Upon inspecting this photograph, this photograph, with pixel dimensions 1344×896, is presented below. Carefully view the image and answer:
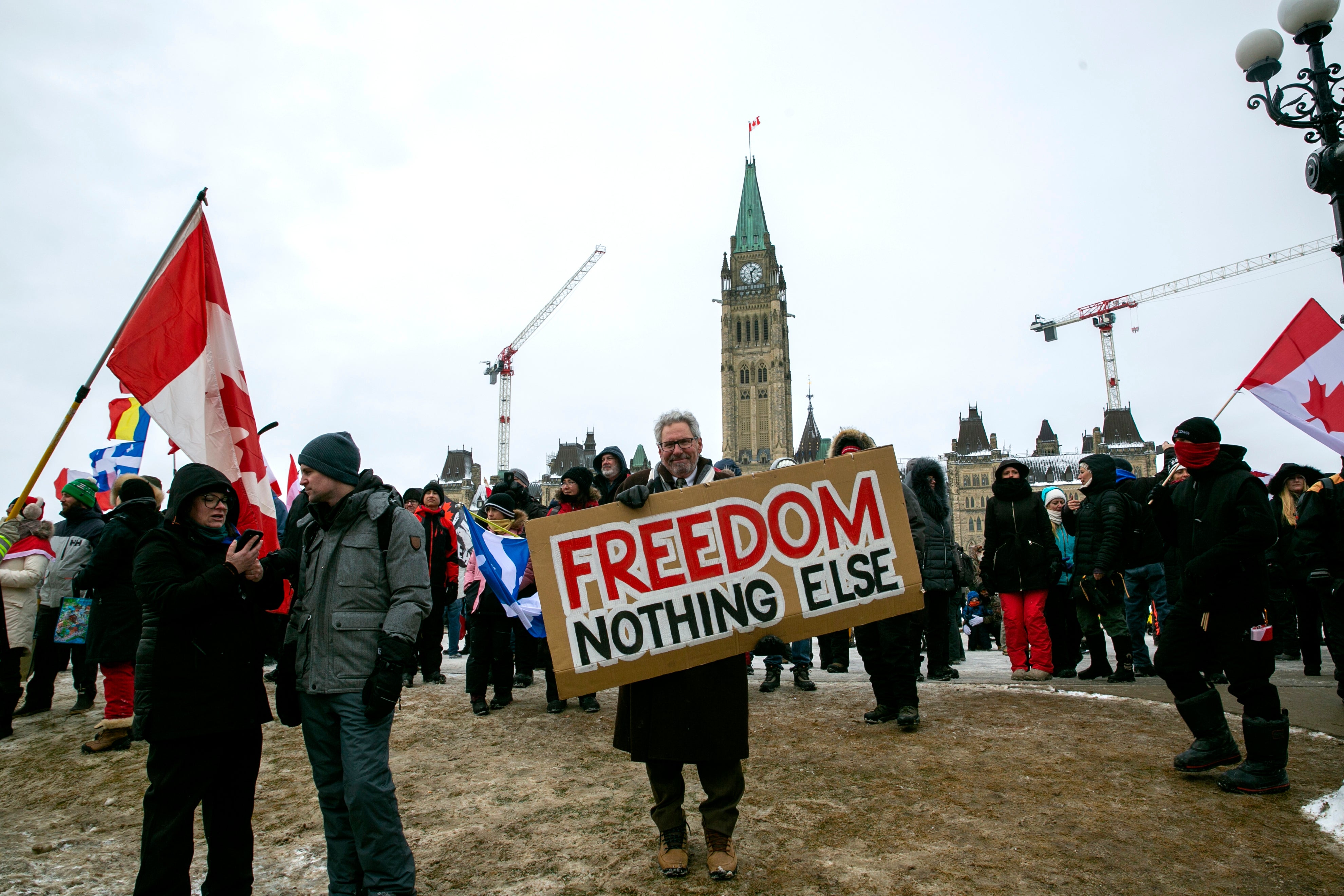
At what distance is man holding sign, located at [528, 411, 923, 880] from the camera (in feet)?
11.0

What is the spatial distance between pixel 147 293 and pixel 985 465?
90.6 metres

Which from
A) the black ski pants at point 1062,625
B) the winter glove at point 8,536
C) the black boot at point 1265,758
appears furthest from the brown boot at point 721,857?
the winter glove at point 8,536

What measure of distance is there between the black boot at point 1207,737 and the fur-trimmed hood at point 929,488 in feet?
9.24

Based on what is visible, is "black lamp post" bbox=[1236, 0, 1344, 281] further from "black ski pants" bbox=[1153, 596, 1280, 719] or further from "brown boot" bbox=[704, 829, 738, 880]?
"brown boot" bbox=[704, 829, 738, 880]

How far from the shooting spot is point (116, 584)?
5781 millimetres

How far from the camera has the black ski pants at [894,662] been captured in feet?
→ 18.1

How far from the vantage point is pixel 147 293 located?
4891 mm

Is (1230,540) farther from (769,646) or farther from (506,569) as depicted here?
(506,569)

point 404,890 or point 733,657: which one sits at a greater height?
point 733,657

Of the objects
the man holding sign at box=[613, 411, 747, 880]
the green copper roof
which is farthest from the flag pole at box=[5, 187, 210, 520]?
the green copper roof

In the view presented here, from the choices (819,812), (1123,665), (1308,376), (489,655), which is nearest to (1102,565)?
(1123,665)

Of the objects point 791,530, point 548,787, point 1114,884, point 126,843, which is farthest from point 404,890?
point 1114,884

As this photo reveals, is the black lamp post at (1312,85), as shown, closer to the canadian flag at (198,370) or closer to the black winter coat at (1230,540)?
the black winter coat at (1230,540)

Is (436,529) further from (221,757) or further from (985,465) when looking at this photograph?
(985,465)
